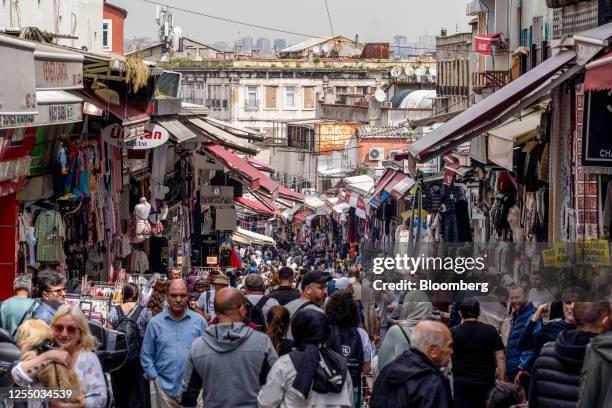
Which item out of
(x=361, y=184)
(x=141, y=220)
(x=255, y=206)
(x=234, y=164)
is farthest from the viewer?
(x=255, y=206)

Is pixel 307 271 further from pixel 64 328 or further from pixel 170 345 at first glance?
pixel 64 328

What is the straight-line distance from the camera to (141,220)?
25547 mm

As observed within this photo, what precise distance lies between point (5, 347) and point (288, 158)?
89096 mm

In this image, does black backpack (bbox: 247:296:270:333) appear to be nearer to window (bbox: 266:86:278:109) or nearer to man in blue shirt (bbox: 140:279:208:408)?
man in blue shirt (bbox: 140:279:208:408)

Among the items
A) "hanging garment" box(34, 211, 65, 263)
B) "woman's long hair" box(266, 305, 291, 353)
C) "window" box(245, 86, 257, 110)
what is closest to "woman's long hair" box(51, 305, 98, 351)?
"woman's long hair" box(266, 305, 291, 353)

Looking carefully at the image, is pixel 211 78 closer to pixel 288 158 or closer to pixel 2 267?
pixel 288 158

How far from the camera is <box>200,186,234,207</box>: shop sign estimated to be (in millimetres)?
39750

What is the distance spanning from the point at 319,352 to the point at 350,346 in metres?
2.30

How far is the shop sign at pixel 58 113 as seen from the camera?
46.1 feet

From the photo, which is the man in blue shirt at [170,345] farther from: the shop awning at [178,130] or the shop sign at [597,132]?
the shop awning at [178,130]

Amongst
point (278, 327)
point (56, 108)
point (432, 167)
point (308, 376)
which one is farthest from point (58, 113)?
point (432, 167)

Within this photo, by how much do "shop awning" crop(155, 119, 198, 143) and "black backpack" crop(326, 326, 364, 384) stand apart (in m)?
14.5

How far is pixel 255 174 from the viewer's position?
36.4 meters

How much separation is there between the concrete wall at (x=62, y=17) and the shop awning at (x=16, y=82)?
10.6 m
